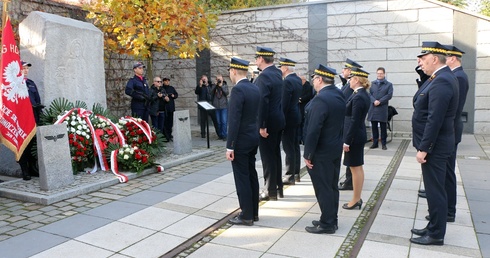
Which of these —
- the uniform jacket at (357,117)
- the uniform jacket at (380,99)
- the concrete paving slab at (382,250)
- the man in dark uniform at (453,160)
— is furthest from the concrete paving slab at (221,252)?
the uniform jacket at (380,99)

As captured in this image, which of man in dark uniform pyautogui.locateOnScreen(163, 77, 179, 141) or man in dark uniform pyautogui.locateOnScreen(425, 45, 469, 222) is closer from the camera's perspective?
man in dark uniform pyautogui.locateOnScreen(425, 45, 469, 222)

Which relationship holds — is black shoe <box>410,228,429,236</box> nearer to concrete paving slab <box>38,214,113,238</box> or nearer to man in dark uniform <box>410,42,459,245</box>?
man in dark uniform <box>410,42,459,245</box>

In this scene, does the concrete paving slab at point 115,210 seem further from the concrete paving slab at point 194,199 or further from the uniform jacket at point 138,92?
the uniform jacket at point 138,92

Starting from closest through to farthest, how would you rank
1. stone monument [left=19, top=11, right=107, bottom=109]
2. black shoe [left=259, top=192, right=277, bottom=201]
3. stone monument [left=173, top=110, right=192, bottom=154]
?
black shoe [left=259, top=192, right=277, bottom=201] < stone monument [left=19, top=11, right=107, bottom=109] < stone monument [left=173, top=110, right=192, bottom=154]

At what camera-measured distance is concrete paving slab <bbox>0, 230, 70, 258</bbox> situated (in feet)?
12.6

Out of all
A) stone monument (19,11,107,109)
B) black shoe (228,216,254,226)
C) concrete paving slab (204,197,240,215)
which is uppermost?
stone monument (19,11,107,109)

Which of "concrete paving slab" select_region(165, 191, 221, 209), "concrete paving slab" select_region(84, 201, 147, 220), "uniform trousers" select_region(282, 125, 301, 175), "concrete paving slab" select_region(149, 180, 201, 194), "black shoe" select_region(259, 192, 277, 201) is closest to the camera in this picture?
"concrete paving slab" select_region(84, 201, 147, 220)

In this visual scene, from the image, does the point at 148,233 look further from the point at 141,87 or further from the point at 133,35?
the point at 133,35

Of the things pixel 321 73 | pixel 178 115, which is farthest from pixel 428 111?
pixel 178 115

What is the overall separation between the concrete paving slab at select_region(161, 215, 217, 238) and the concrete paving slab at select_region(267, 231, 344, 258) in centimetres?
92

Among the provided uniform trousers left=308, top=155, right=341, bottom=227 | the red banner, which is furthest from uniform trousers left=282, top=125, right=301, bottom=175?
the red banner

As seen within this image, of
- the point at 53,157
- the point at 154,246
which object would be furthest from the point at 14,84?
the point at 154,246

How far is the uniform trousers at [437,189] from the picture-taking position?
3900 millimetres

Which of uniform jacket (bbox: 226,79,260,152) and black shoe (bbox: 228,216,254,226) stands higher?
uniform jacket (bbox: 226,79,260,152)
